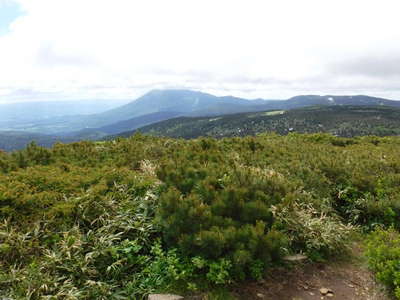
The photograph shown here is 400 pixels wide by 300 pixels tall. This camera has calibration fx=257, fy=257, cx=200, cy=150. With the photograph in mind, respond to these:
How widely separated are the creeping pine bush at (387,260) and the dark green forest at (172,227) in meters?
0.02

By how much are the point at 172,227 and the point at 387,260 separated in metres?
3.40

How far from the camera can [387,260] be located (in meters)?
3.98

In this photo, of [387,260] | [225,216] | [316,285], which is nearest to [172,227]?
Result: [225,216]

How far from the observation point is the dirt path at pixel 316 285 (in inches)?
152

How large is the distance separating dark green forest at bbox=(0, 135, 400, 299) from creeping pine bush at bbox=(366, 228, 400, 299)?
2 centimetres

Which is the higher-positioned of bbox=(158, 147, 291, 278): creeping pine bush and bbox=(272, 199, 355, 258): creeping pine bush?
bbox=(158, 147, 291, 278): creeping pine bush

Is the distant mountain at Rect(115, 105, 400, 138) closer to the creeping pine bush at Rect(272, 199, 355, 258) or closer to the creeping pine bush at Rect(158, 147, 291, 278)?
the creeping pine bush at Rect(158, 147, 291, 278)

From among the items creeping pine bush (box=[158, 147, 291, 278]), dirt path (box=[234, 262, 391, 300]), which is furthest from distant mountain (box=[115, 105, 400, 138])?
dirt path (box=[234, 262, 391, 300])

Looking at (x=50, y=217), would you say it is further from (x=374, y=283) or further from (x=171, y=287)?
(x=374, y=283)

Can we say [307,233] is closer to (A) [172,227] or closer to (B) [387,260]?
(B) [387,260]

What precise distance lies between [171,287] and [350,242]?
3829mm

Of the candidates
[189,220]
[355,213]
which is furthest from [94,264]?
[355,213]

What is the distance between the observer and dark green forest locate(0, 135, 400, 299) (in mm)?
3867

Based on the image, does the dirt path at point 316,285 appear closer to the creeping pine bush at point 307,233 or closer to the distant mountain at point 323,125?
the creeping pine bush at point 307,233
